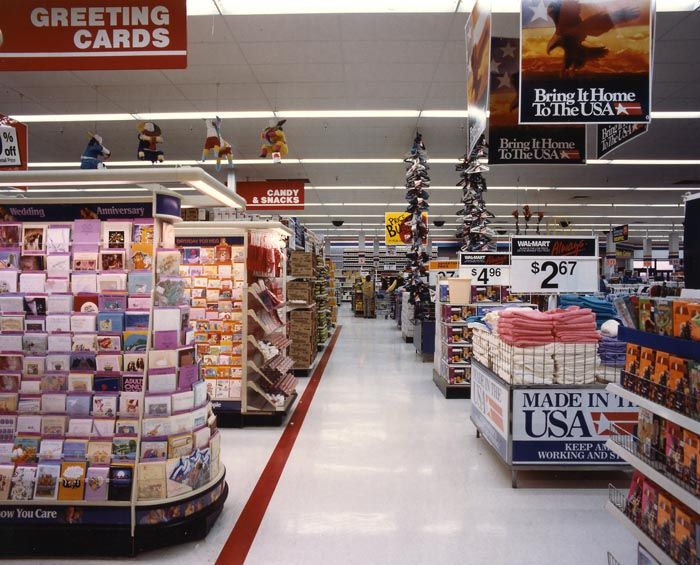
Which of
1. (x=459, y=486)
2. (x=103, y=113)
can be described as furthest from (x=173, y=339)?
(x=103, y=113)

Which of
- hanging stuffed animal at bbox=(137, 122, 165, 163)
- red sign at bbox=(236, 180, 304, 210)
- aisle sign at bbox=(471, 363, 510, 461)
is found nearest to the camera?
aisle sign at bbox=(471, 363, 510, 461)

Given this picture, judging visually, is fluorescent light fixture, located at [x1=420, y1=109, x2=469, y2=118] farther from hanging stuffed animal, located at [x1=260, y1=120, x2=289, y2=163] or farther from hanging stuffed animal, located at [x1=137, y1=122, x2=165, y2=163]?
hanging stuffed animal, located at [x1=137, y1=122, x2=165, y2=163]

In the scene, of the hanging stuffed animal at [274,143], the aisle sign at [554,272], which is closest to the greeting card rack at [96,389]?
the aisle sign at [554,272]

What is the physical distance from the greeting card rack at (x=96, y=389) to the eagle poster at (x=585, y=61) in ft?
9.00

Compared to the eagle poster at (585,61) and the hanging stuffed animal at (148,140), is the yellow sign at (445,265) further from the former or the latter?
the eagle poster at (585,61)

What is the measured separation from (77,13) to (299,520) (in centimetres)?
372

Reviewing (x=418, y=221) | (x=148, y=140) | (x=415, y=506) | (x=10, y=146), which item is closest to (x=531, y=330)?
(x=415, y=506)

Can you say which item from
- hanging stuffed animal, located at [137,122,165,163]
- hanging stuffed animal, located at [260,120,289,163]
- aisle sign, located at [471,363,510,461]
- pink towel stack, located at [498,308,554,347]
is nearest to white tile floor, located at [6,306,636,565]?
aisle sign, located at [471,363,510,461]

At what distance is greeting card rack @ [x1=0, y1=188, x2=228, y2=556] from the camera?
10.2ft

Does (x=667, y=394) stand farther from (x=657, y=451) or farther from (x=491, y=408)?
(x=491, y=408)

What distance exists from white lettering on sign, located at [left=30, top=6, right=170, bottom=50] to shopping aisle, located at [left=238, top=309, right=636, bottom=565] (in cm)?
333

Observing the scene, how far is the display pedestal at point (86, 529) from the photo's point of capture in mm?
3090

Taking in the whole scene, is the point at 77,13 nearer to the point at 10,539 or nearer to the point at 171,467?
the point at 171,467

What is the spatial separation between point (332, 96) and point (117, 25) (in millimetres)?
4667
